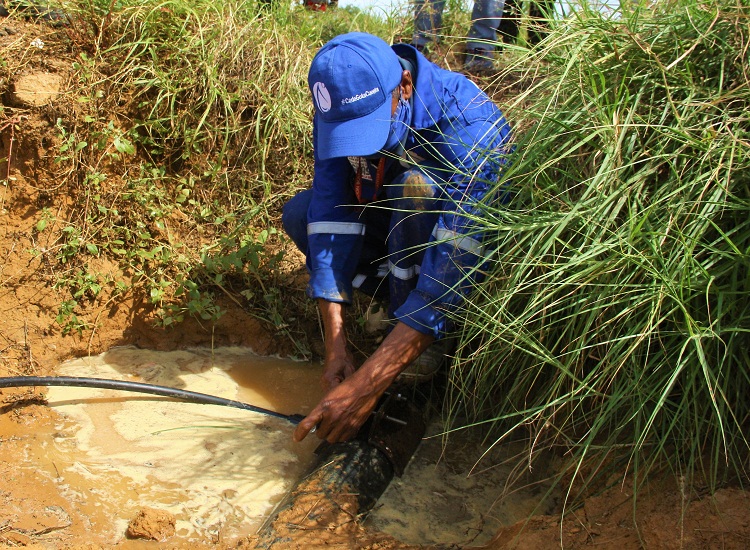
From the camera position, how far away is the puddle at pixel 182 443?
233cm

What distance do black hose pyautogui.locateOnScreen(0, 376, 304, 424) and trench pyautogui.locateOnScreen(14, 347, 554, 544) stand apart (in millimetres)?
93

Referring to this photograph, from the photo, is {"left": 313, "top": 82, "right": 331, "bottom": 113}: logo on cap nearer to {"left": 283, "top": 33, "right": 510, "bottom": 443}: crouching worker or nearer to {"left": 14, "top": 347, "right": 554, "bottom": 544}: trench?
{"left": 283, "top": 33, "right": 510, "bottom": 443}: crouching worker

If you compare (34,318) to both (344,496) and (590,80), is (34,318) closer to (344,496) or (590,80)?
(344,496)

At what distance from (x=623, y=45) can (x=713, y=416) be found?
1.17 m

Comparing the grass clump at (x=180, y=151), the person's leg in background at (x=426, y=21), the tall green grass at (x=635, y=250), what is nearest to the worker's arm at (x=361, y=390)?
the tall green grass at (x=635, y=250)

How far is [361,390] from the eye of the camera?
7.34 ft

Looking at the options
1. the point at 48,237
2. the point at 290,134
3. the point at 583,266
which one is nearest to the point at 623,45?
the point at 583,266

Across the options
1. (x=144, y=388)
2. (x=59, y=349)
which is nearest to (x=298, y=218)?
(x=144, y=388)

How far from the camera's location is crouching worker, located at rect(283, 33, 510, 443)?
2260 mm

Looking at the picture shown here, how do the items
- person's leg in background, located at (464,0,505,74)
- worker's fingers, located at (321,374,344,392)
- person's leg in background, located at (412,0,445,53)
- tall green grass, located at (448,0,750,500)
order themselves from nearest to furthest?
tall green grass, located at (448,0,750,500) → worker's fingers, located at (321,374,344,392) → person's leg in background, located at (464,0,505,74) → person's leg in background, located at (412,0,445,53)

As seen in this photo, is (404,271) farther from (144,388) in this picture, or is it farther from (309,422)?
(144,388)

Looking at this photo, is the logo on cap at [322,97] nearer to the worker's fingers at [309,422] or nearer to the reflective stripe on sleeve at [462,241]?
the reflective stripe on sleeve at [462,241]

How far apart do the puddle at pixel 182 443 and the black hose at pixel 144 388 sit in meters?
0.09

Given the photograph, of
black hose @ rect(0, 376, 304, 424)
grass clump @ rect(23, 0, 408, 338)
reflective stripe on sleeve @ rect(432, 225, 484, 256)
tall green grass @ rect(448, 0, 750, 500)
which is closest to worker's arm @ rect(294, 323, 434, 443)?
tall green grass @ rect(448, 0, 750, 500)
